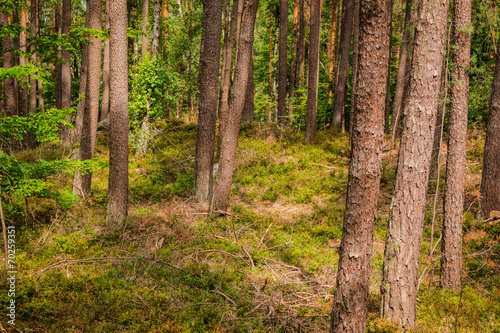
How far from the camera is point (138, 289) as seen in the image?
5137 millimetres

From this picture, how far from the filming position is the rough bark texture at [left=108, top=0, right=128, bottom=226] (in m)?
6.86

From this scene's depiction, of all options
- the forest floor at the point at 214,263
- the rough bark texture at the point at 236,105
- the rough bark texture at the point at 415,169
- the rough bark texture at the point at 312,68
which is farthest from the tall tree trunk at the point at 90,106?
the rough bark texture at the point at 312,68

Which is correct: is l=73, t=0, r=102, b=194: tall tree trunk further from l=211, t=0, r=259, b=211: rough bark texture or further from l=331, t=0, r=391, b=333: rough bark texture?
l=331, t=0, r=391, b=333: rough bark texture

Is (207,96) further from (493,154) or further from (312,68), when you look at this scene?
(493,154)

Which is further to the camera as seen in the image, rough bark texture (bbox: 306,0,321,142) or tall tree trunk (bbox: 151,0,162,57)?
rough bark texture (bbox: 306,0,321,142)

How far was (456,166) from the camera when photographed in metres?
5.73

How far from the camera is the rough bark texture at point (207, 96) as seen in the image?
867cm

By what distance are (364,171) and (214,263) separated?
152 inches

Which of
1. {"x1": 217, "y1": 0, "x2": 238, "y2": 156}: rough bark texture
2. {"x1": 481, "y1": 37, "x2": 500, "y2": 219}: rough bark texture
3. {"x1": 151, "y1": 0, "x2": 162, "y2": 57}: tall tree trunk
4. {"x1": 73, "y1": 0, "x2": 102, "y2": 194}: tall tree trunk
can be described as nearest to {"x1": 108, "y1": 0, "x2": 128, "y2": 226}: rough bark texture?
{"x1": 73, "y1": 0, "x2": 102, "y2": 194}: tall tree trunk

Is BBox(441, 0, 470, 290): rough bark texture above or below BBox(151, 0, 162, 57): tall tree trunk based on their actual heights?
below

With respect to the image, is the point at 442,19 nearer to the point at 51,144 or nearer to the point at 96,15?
the point at 96,15

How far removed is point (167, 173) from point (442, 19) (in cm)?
921

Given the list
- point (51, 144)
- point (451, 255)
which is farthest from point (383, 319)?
point (51, 144)

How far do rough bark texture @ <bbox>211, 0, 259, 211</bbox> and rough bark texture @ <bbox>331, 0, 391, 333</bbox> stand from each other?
4.61m
